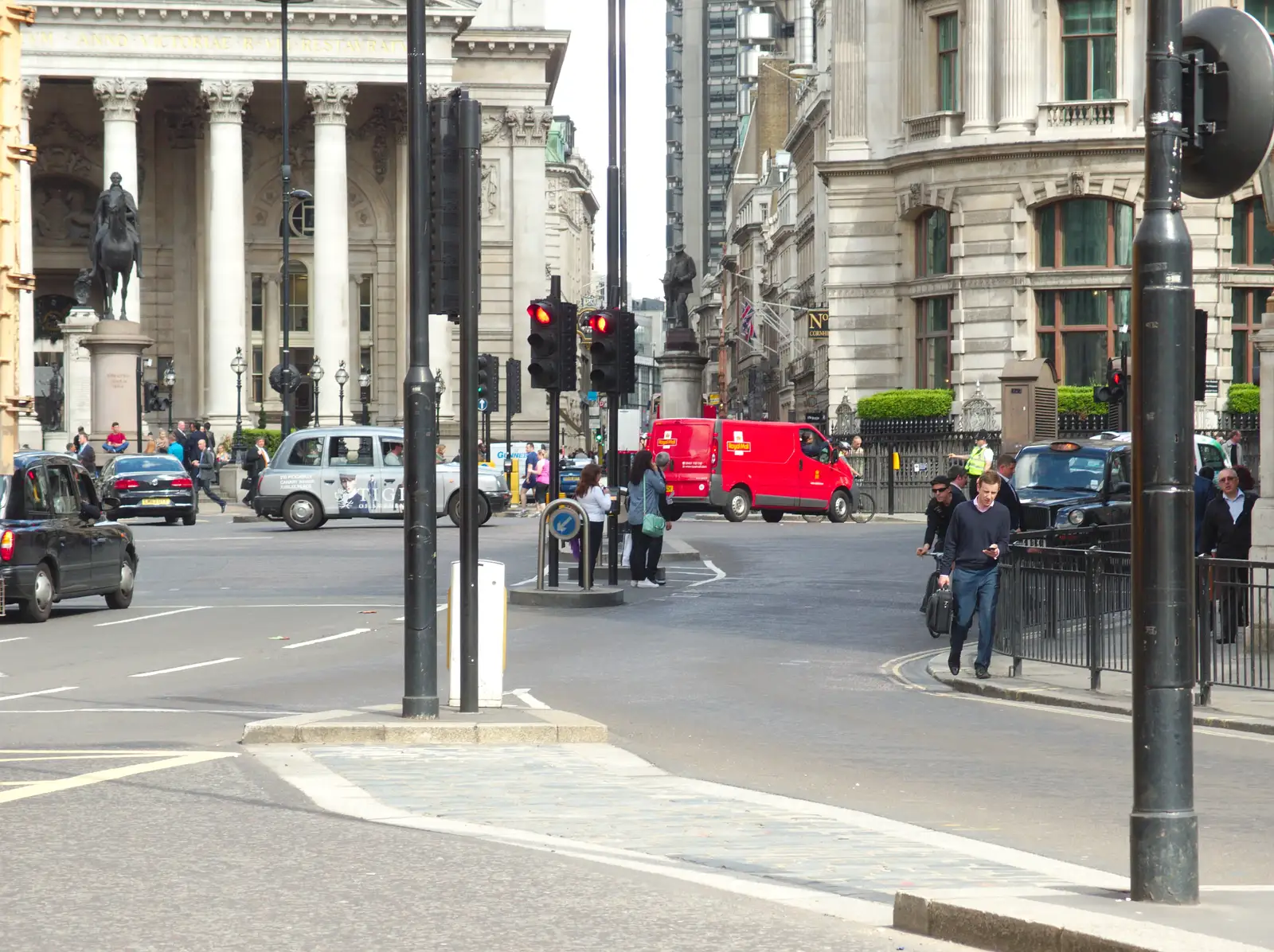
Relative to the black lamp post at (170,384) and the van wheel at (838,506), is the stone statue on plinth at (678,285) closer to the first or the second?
the black lamp post at (170,384)

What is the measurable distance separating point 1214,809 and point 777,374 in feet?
364

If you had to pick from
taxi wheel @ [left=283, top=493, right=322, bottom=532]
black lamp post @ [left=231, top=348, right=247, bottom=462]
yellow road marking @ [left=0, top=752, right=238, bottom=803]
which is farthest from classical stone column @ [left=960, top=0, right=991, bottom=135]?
yellow road marking @ [left=0, top=752, right=238, bottom=803]

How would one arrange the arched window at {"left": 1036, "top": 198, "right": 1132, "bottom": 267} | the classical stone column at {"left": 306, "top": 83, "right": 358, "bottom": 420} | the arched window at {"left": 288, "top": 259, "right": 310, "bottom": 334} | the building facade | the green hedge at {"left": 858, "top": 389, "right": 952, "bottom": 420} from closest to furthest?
the building facade < the arched window at {"left": 1036, "top": 198, "right": 1132, "bottom": 267} < the green hedge at {"left": 858, "top": 389, "right": 952, "bottom": 420} < the classical stone column at {"left": 306, "top": 83, "right": 358, "bottom": 420} < the arched window at {"left": 288, "top": 259, "right": 310, "bottom": 334}

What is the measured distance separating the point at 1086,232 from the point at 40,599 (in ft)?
108

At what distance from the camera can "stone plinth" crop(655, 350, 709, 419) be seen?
62.1m

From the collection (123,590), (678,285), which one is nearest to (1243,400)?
(678,285)

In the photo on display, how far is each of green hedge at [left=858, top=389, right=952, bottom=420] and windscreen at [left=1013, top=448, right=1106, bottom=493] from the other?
65.9 ft

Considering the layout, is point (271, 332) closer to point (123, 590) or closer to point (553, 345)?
point (123, 590)

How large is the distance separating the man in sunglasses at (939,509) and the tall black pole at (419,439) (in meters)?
9.16

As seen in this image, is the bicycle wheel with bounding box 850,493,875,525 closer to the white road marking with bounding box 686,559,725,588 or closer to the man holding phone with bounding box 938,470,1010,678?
the white road marking with bounding box 686,559,725,588

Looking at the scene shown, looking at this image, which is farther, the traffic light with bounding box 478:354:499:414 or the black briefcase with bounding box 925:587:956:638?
the traffic light with bounding box 478:354:499:414

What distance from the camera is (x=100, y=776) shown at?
37.0 ft

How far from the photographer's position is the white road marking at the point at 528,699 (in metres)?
14.8

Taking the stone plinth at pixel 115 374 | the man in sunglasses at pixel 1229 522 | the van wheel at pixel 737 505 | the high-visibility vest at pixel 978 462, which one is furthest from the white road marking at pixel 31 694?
the stone plinth at pixel 115 374
